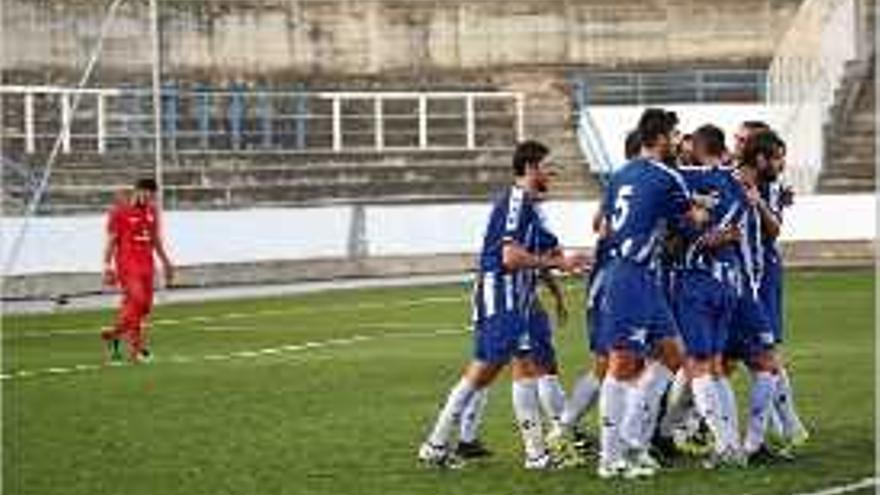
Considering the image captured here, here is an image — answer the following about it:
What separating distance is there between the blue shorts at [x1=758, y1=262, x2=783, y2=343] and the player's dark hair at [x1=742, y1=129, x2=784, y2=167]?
703 millimetres

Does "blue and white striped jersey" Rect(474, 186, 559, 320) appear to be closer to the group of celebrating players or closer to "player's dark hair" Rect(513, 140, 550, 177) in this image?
the group of celebrating players

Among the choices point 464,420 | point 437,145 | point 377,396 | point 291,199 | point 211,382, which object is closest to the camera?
point 464,420

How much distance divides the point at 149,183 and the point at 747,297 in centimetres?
1100

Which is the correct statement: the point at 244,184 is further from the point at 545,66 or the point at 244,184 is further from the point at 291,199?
the point at 545,66

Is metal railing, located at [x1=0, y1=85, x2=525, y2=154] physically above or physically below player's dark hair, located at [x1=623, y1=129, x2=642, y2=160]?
above

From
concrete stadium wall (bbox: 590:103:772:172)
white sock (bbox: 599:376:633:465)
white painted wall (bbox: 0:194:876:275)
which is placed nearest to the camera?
white sock (bbox: 599:376:633:465)

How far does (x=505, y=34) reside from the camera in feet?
187

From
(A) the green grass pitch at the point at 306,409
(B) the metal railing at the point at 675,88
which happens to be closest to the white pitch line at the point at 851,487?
(A) the green grass pitch at the point at 306,409

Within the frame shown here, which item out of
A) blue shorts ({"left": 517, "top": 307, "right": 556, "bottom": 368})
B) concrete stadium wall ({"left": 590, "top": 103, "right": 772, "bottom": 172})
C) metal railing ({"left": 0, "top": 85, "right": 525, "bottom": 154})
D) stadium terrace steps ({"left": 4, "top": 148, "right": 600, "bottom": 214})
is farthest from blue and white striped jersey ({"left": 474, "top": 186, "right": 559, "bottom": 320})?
concrete stadium wall ({"left": 590, "top": 103, "right": 772, "bottom": 172})

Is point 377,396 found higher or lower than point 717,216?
lower

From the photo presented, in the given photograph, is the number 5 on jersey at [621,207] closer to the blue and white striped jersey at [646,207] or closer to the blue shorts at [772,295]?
the blue and white striped jersey at [646,207]

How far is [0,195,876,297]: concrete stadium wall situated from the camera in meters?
41.2

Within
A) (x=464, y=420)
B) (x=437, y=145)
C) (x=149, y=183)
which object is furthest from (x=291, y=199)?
(x=464, y=420)

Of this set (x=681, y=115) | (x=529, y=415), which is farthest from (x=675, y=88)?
(x=529, y=415)
